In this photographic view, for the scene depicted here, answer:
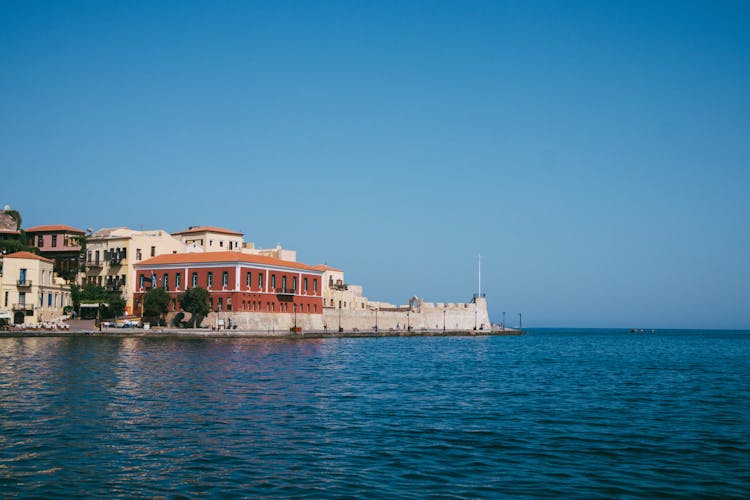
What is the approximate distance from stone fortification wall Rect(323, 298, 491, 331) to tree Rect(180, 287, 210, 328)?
822 inches

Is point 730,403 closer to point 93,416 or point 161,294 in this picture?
point 93,416

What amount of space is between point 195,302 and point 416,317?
46373mm

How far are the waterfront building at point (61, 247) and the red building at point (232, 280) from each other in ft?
32.5

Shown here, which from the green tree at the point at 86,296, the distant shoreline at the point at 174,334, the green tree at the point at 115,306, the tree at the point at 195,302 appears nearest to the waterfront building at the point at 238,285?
the tree at the point at 195,302

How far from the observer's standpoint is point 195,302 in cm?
7250

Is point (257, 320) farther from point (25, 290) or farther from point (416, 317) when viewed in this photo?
point (416, 317)

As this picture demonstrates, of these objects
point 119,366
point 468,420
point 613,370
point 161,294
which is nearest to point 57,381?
point 119,366

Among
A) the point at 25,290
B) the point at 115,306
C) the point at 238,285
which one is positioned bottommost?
the point at 115,306

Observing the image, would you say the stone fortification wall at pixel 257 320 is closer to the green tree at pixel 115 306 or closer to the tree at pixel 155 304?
the tree at pixel 155 304

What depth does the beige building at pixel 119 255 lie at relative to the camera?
80.9 m

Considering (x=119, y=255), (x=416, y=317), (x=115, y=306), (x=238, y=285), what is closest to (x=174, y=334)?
(x=238, y=285)

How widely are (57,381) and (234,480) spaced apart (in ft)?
58.6

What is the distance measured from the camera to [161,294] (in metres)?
75.4

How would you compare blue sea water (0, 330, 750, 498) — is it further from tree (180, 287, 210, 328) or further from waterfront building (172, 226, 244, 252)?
waterfront building (172, 226, 244, 252)
